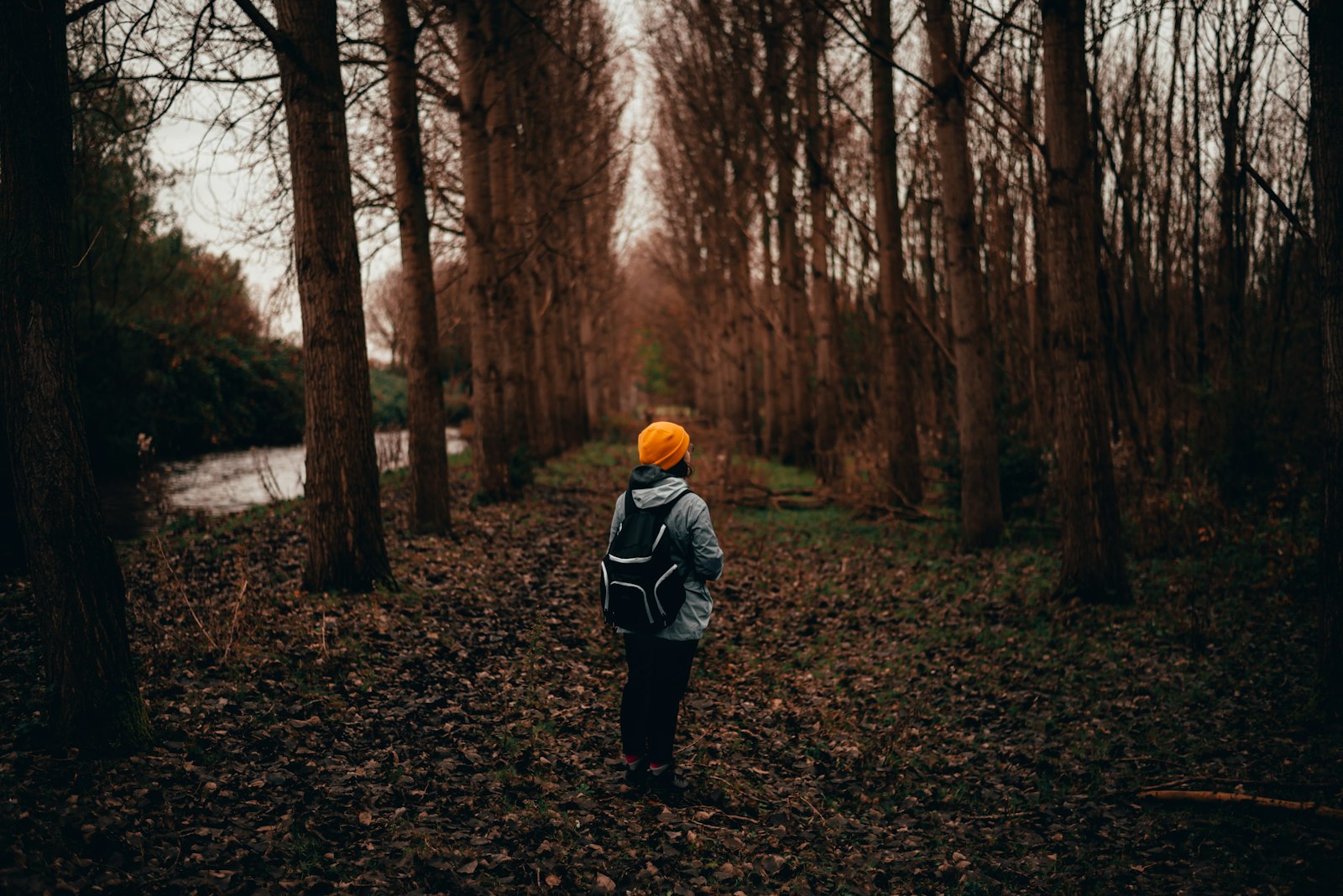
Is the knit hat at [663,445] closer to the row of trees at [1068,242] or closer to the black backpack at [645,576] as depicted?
the black backpack at [645,576]

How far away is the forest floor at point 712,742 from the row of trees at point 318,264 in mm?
669

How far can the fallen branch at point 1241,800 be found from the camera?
4431 mm

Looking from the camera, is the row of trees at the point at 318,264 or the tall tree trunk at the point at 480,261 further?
the tall tree trunk at the point at 480,261

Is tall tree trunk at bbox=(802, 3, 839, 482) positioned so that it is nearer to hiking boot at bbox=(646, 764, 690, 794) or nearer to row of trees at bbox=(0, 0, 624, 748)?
row of trees at bbox=(0, 0, 624, 748)

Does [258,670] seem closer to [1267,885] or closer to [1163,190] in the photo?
[1267,885]

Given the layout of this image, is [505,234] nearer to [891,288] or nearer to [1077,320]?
[891,288]

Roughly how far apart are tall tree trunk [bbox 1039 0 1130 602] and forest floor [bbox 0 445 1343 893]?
610mm

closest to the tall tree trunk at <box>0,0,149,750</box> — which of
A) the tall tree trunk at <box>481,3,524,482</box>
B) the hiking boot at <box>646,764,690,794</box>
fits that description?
the hiking boot at <box>646,764,690,794</box>

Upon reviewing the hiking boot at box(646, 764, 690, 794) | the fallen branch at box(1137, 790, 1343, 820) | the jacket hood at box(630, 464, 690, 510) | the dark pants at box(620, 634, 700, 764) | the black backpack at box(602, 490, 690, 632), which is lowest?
the fallen branch at box(1137, 790, 1343, 820)

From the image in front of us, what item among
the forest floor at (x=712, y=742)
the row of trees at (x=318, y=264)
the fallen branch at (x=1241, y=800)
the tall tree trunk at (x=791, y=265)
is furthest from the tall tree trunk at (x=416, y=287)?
the fallen branch at (x=1241, y=800)

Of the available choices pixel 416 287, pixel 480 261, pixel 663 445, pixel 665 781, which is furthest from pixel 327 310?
pixel 480 261

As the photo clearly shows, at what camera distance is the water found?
12477mm

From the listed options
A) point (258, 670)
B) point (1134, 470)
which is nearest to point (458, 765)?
point (258, 670)

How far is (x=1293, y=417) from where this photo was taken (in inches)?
406
